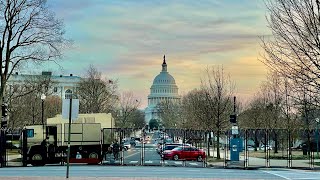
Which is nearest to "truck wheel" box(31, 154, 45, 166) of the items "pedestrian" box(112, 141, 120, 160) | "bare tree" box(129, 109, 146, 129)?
"pedestrian" box(112, 141, 120, 160)

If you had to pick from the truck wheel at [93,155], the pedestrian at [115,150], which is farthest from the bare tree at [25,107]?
the truck wheel at [93,155]

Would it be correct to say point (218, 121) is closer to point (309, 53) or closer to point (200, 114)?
point (200, 114)

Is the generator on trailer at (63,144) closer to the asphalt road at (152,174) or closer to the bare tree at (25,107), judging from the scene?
the asphalt road at (152,174)

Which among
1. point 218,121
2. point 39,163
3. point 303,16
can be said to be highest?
point 303,16

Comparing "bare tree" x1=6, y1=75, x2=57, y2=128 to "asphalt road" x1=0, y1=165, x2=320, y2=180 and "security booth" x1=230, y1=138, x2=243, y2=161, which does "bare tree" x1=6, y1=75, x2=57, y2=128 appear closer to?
"security booth" x1=230, y1=138, x2=243, y2=161

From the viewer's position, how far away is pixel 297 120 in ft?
185

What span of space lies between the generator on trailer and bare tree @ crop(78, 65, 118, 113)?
3769 centimetres

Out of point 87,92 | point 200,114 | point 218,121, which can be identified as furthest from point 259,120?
point 87,92

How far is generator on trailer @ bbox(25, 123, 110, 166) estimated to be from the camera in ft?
129

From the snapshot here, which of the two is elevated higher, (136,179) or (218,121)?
(218,121)

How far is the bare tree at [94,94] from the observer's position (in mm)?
80625

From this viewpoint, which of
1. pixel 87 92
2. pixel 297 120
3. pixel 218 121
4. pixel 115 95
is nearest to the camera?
pixel 218 121

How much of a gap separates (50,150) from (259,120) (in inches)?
1323

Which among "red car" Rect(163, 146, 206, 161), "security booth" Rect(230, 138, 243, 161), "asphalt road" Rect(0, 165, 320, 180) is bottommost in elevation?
"asphalt road" Rect(0, 165, 320, 180)
